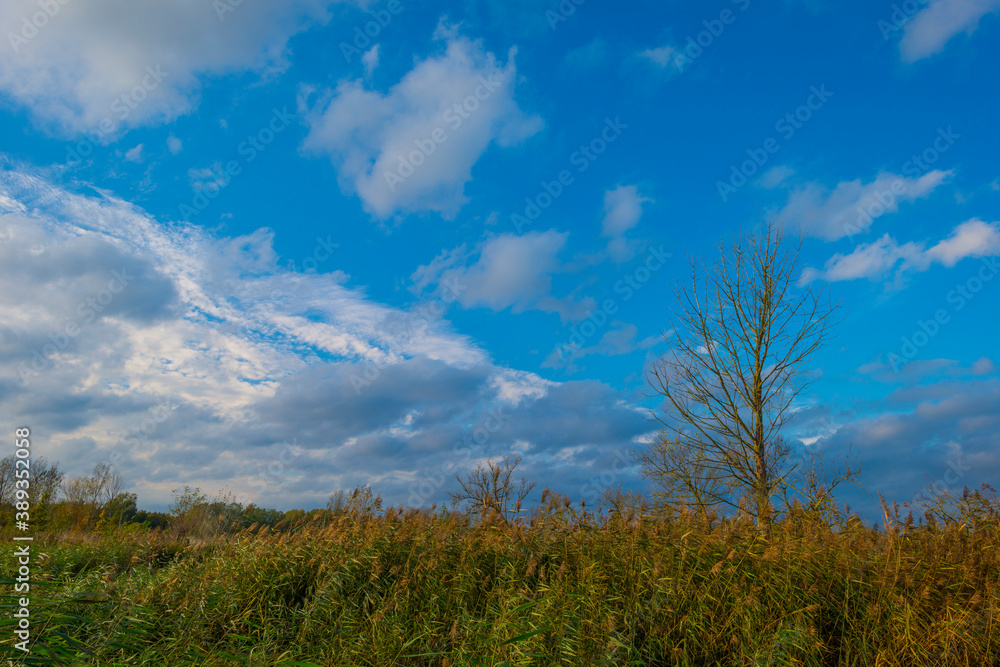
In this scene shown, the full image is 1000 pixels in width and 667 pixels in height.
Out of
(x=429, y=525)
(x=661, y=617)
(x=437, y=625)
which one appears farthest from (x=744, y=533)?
(x=429, y=525)

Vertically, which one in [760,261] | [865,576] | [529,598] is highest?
[760,261]

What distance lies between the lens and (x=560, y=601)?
562cm

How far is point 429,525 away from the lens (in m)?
8.52

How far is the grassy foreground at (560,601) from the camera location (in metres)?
4.93

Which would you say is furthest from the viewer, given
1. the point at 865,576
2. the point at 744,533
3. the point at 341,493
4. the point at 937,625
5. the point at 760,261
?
the point at 760,261

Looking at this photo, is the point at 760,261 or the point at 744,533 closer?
the point at 744,533

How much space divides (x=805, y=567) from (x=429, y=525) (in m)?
5.47

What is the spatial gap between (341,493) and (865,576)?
27.9 feet

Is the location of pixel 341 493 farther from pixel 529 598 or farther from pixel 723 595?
pixel 723 595

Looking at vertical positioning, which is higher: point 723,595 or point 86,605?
point 723,595

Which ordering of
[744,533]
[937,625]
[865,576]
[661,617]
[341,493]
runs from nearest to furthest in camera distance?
[937,625] < [661,617] < [865,576] < [744,533] < [341,493]

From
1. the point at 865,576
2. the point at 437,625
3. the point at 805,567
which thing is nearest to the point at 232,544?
the point at 437,625

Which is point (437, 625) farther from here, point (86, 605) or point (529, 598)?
point (86, 605)

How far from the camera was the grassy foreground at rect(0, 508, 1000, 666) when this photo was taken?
493 centimetres
